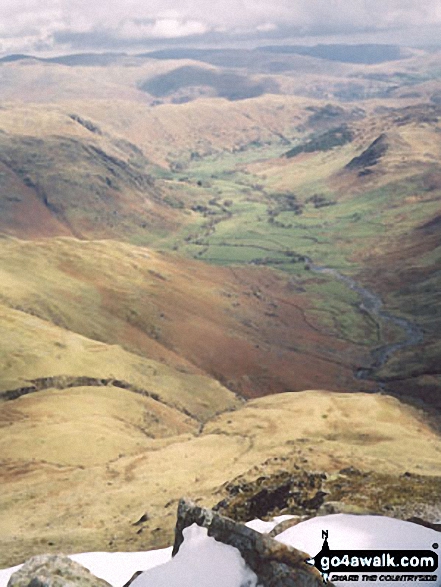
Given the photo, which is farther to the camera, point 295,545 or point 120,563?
point 120,563

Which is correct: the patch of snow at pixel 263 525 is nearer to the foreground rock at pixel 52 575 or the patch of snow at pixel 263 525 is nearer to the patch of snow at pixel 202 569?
the patch of snow at pixel 202 569

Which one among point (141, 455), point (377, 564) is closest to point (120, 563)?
point (377, 564)

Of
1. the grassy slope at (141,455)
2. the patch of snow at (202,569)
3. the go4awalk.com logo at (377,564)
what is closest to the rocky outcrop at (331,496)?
the go4awalk.com logo at (377,564)

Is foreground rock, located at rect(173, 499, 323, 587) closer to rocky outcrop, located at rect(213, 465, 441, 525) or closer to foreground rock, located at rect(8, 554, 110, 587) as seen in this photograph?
foreground rock, located at rect(8, 554, 110, 587)

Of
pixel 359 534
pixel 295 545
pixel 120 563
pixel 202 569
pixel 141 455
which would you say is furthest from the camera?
pixel 141 455

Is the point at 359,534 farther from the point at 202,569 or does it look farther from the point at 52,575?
the point at 52,575

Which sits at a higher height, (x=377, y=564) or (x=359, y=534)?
(x=359, y=534)

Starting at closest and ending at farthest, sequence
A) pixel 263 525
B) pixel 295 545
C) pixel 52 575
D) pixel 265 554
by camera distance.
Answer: pixel 52 575 → pixel 265 554 → pixel 295 545 → pixel 263 525
